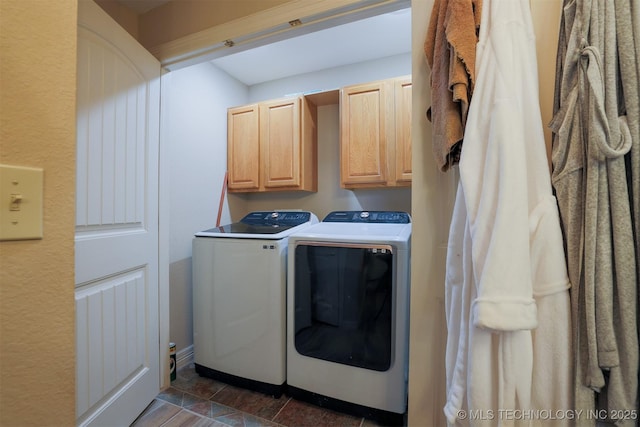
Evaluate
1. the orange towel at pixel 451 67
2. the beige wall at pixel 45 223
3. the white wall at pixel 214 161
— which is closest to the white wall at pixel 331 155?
the white wall at pixel 214 161

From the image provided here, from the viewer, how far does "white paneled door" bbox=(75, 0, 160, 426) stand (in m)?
1.10

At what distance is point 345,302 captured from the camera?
1.47 meters

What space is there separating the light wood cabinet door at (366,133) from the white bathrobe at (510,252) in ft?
4.17

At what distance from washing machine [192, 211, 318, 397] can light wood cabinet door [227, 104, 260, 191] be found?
736 millimetres

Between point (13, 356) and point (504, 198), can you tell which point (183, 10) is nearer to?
point (13, 356)

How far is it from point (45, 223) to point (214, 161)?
200 cm

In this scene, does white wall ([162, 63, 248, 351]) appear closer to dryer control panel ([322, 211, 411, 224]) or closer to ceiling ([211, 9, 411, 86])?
ceiling ([211, 9, 411, 86])

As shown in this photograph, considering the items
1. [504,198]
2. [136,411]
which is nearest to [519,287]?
[504,198]

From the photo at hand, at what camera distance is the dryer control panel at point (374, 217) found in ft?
6.25

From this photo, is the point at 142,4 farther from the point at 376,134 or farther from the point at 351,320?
the point at 351,320

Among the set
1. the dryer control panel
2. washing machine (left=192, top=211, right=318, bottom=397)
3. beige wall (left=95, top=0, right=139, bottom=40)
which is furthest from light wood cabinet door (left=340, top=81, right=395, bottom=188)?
beige wall (left=95, top=0, right=139, bottom=40)

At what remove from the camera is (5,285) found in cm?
43

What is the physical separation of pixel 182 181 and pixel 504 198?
2084 mm

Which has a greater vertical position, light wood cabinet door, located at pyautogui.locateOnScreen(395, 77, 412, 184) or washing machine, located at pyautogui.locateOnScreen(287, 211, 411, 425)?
light wood cabinet door, located at pyautogui.locateOnScreen(395, 77, 412, 184)
